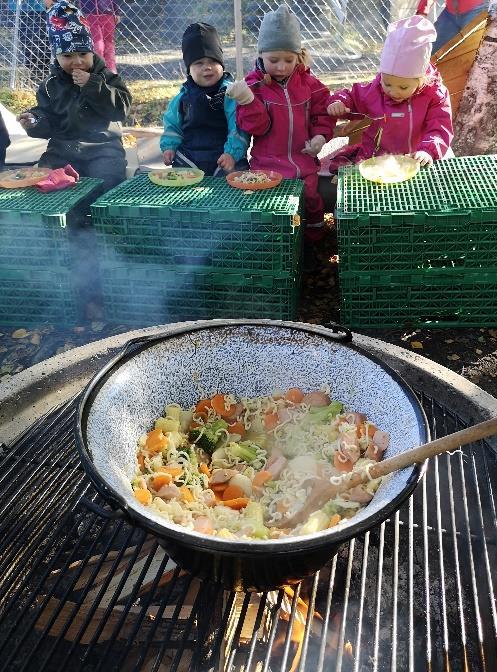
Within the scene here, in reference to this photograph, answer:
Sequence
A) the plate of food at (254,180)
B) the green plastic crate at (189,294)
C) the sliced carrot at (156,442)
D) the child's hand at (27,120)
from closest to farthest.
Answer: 1. the sliced carrot at (156,442)
2. the green plastic crate at (189,294)
3. the plate of food at (254,180)
4. the child's hand at (27,120)

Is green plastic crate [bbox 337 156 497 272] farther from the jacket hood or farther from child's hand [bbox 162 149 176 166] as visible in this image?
the jacket hood

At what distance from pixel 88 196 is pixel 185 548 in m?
4.11

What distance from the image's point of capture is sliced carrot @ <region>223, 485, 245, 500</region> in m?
2.36

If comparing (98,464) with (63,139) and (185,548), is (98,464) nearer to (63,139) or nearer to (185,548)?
(185,548)

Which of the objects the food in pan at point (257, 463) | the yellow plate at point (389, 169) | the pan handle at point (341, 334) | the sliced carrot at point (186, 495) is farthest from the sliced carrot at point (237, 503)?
the yellow plate at point (389, 169)

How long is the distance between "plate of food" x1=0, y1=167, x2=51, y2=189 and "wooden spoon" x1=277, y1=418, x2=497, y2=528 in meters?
4.09

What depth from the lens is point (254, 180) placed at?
5059 mm

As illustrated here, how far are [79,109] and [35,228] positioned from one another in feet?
7.42

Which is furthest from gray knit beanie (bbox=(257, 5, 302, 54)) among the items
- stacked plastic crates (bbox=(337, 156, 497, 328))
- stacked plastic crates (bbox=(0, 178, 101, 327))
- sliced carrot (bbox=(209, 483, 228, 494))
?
sliced carrot (bbox=(209, 483, 228, 494))

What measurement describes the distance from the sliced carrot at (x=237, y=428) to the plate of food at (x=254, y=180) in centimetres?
278

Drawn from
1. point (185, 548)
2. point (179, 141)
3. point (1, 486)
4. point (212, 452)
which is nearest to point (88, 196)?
point (179, 141)

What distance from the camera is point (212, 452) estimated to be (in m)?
2.61

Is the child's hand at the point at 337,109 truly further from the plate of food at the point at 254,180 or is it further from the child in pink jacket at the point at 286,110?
the plate of food at the point at 254,180

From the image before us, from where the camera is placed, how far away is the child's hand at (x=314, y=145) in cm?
594
